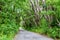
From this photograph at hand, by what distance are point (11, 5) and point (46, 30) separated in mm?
4397

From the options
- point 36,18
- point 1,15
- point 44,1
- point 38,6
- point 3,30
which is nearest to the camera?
point 3,30

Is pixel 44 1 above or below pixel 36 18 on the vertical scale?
above

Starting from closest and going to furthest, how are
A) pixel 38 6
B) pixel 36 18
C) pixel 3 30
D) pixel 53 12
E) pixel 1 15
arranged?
pixel 3 30 < pixel 53 12 < pixel 1 15 < pixel 38 6 < pixel 36 18

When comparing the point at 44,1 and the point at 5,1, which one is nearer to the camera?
the point at 5,1

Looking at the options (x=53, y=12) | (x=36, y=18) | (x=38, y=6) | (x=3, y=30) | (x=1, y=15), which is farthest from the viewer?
(x=36, y=18)

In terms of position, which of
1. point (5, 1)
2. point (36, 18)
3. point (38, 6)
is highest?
point (5, 1)

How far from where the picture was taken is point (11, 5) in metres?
19.1

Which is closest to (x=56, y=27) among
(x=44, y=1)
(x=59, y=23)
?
(x=59, y=23)

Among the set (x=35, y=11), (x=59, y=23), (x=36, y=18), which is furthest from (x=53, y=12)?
(x=36, y=18)

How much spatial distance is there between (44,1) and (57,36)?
520 cm

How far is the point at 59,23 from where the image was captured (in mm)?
17031

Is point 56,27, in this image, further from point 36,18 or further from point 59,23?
point 36,18

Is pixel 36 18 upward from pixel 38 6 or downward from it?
downward

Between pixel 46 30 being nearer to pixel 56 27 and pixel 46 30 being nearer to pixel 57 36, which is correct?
pixel 56 27
